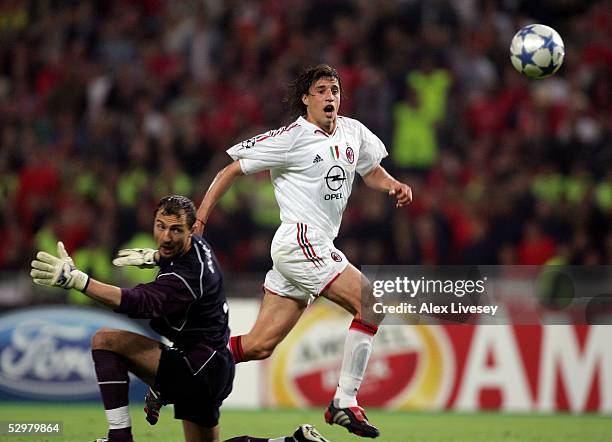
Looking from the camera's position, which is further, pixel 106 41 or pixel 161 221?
pixel 106 41

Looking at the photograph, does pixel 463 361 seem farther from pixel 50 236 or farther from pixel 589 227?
pixel 50 236

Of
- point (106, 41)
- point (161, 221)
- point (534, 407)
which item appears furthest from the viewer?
point (106, 41)

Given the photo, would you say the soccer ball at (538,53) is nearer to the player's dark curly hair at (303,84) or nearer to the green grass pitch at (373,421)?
the player's dark curly hair at (303,84)

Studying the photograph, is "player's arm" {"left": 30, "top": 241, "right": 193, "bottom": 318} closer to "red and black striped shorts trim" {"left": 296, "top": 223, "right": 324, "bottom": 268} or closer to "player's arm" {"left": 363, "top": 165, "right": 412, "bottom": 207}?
"red and black striped shorts trim" {"left": 296, "top": 223, "right": 324, "bottom": 268}

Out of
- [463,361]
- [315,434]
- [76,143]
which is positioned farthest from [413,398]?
[76,143]

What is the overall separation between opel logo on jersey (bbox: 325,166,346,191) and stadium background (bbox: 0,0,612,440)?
3157 mm


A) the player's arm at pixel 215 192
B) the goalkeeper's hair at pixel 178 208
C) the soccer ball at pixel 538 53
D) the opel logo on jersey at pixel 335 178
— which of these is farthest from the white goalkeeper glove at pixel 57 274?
the soccer ball at pixel 538 53

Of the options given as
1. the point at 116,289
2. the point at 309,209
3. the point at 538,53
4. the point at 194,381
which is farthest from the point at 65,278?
the point at 538,53

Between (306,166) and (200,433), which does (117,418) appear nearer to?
(200,433)

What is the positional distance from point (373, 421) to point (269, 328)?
2269mm

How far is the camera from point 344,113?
1429 centimetres

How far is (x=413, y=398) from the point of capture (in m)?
10.5

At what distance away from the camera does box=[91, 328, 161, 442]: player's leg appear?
20.3 feet

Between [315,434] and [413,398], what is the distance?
412 cm
